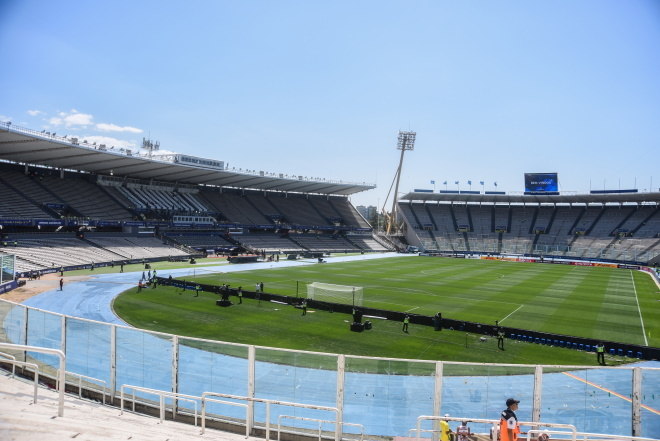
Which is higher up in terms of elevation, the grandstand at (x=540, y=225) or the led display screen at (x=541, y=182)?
the led display screen at (x=541, y=182)

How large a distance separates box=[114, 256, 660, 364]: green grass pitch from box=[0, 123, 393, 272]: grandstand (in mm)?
22617

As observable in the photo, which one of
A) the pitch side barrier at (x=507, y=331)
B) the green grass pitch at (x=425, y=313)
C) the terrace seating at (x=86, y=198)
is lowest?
the green grass pitch at (x=425, y=313)

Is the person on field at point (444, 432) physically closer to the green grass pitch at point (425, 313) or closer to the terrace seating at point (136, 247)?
the green grass pitch at point (425, 313)

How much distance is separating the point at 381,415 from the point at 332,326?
46.4ft

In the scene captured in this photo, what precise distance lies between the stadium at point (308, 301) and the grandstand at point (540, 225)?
43cm

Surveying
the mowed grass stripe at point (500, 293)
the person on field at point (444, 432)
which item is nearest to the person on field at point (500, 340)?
the mowed grass stripe at point (500, 293)

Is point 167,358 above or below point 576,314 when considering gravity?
above

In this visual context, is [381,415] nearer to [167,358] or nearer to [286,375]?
[286,375]

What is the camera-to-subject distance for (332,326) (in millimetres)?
24562

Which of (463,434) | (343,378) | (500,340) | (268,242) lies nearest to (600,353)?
(500,340)

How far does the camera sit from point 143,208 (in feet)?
220

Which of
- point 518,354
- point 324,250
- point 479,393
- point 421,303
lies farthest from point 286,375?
point 324,250

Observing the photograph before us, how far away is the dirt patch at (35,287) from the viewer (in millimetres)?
29642

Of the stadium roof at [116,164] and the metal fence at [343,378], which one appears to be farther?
the stadium roof at [116,164]
